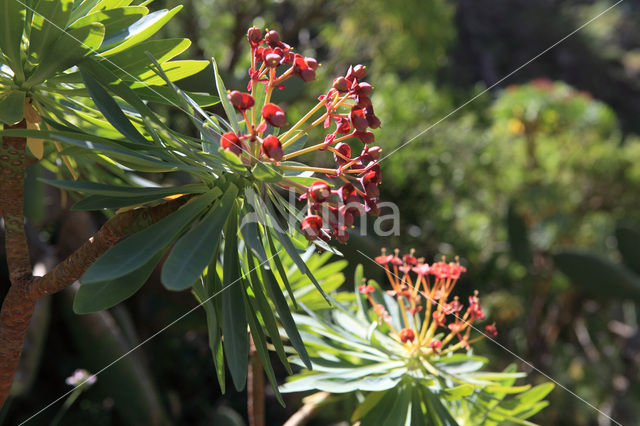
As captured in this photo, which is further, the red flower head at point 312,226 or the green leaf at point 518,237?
the green leaf at point 518,237

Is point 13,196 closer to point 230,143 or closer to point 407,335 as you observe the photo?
point 230,143

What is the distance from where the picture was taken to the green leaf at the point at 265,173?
61cm

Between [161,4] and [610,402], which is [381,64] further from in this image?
[610,402]

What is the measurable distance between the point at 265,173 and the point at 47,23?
0.32 metres

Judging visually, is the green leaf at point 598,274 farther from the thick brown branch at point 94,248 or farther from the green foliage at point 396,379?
the thick brown branch at point 94,248

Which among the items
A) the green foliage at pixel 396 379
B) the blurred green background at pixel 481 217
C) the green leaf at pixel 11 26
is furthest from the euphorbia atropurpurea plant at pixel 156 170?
the blurred green background at pixel 481 217

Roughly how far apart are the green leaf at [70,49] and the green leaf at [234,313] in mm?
264

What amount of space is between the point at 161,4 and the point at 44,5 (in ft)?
10.3

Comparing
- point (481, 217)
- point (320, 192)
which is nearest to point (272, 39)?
point (320, 192)

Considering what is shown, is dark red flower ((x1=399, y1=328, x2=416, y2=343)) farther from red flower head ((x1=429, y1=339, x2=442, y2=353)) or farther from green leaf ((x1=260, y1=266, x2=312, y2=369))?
green leaf ((x1=260, y1=266, x2=312, y2=369))

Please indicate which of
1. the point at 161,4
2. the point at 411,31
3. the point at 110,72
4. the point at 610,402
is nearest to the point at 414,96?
the point at 411,31

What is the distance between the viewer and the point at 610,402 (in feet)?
12.2

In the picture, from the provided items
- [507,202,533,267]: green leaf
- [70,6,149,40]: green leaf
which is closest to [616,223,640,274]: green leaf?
[507,202,533,267]: green leaf

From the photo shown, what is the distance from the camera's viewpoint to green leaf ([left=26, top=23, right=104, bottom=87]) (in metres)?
0.63
